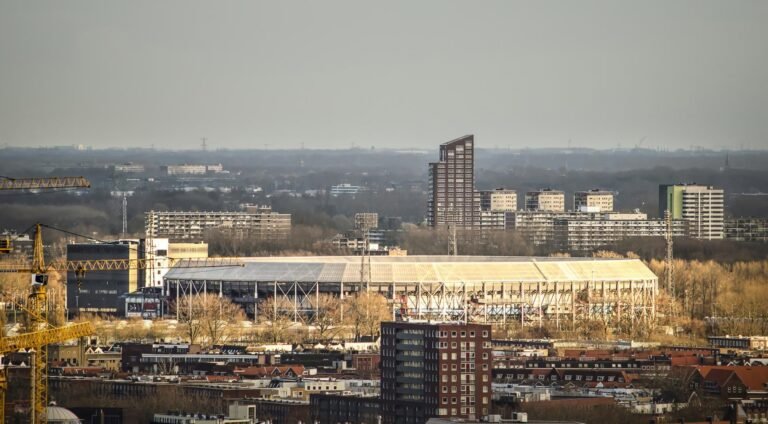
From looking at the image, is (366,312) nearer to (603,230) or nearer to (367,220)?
(603,230)

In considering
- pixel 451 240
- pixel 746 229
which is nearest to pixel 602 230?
pixel 746 229

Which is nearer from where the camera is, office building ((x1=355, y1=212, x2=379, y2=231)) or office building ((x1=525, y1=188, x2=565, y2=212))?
office building ((x1=355, y1=212, x2=379, y2=231))

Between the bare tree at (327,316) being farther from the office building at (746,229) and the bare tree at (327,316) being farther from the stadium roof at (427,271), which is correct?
the office building at (746,229)

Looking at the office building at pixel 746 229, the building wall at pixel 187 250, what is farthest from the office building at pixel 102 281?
the office building at pixel 746 229

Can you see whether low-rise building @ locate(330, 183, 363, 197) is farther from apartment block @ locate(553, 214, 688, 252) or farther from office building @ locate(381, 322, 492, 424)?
office building @ locate(381, 322, 492, 424)

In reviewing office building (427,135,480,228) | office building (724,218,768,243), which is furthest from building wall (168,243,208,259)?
office building (427,135,480,228)

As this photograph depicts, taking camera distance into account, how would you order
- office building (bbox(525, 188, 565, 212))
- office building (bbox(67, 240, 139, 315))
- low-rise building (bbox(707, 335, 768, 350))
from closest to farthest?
low-rise building (bbox(707, 335, 768, 350)) < office building (bbox(67, 240, 139, 315)) < office building (bbox(525, 188, 565, 212))
